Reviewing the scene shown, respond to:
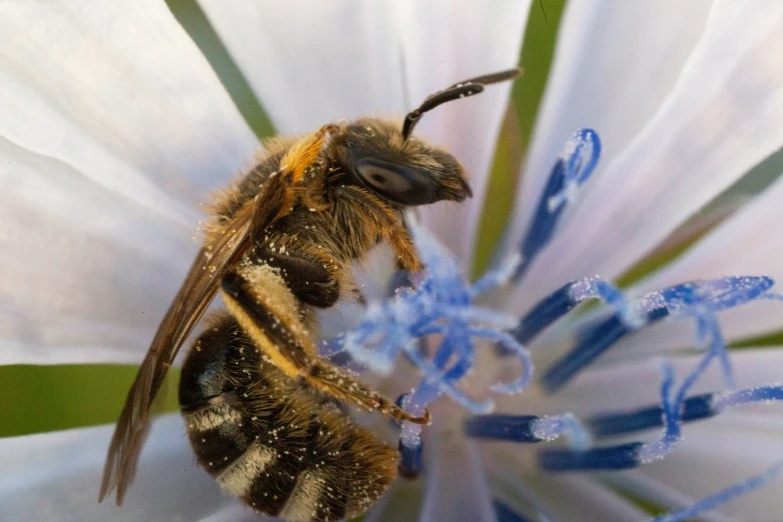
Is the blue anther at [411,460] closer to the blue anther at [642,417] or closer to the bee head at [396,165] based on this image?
the blue anther at [642,417]

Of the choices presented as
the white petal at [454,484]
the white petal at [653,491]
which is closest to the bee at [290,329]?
the white petal at [454,484]

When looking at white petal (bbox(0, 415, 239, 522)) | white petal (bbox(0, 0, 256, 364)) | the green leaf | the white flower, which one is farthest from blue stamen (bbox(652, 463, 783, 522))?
white petal (bbox(0, 0, 256, 364))

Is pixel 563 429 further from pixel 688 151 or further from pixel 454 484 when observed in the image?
pixel 688 151

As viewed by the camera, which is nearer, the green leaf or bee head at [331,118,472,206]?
bee head at [331,118,472,206]

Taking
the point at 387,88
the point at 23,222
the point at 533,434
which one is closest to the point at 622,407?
the point at 533,434

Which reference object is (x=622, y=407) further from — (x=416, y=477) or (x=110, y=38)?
(x=110, y=38)

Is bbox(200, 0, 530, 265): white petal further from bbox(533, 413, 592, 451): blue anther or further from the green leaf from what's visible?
bbox(533, 413, 592, 451): blue anther

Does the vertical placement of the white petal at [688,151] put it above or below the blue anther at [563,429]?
above
